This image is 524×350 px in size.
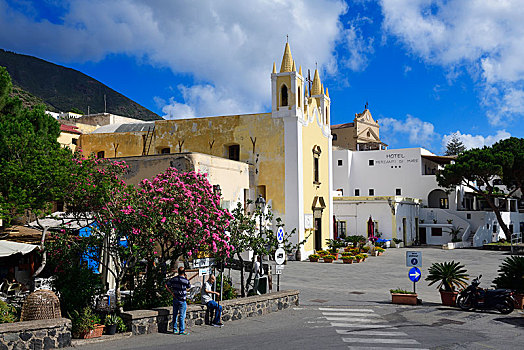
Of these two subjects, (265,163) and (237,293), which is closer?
(237,293)

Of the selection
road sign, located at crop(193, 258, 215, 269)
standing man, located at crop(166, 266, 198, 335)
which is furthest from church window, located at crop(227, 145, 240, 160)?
standing man, located at crop(166, 266, 198, 335)

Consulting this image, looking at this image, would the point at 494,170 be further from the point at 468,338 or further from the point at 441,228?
the point at 468,338

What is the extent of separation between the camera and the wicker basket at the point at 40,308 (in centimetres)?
1052

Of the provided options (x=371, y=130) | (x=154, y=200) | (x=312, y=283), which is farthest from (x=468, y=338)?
(x=371, y=130)

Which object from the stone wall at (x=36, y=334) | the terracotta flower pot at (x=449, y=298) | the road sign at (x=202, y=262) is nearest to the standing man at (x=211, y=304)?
the road sign at (x=202, y=262)

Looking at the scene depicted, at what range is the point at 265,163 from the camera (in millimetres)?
33000

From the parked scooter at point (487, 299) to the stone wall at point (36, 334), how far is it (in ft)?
39.1

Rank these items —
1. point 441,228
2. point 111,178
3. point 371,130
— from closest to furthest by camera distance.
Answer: point 111,178
point 441,228
point 371,130

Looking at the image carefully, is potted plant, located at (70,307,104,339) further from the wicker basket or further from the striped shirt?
the striped shirt

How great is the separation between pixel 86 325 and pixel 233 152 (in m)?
23.9

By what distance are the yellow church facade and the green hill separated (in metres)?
112

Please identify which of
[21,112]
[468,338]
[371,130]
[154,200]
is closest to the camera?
[468,338]

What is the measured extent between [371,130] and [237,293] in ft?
192

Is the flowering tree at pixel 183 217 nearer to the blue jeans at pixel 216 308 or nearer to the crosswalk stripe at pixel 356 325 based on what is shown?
the blue jeans at pixel 216 308
